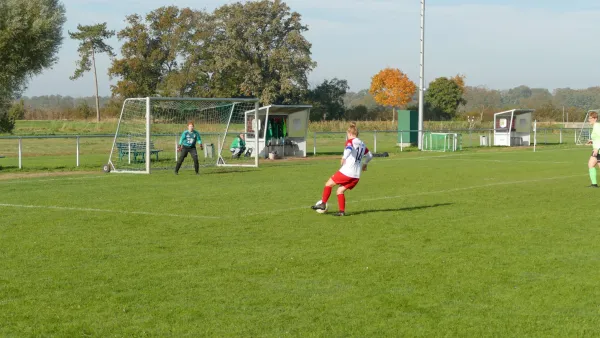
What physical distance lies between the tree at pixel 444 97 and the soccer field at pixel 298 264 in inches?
3241

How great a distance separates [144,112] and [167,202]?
1194 centimetres

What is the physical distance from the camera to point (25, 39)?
106 ft

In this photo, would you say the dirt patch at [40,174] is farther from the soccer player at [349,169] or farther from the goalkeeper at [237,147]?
the soccer player at [349,169]

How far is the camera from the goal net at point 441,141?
41844 millimetres

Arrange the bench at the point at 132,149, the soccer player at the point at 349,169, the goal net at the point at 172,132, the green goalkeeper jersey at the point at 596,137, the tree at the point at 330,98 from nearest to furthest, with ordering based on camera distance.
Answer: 1. the soccer player at the point at 349,169
2. the green goalkeeper jersey at the point at 596,137
3. the goal net at the point at 172,132
4. the bench at the point at 132,149
5. the tree at the point at 330,98

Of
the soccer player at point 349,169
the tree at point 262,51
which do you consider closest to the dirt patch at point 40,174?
the soccer player at point 349,169

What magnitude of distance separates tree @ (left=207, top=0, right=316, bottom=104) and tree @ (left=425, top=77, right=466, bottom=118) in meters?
30.0

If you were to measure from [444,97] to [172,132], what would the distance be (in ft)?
234

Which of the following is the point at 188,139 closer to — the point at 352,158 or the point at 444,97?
the point at 352,158

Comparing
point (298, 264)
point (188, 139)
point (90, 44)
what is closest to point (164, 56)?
point (90, 44)

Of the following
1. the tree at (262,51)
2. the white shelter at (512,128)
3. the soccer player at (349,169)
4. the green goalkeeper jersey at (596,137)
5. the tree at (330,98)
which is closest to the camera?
the soccer player at (349,169)

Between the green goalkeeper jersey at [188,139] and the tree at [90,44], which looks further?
the tree at [90,44]

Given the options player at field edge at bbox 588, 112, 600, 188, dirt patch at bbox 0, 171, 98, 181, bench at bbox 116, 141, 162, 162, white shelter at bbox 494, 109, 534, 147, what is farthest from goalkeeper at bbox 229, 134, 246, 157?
white shelter at bbox 494, 109, 534, 147

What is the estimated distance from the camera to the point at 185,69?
76875 millimetres
